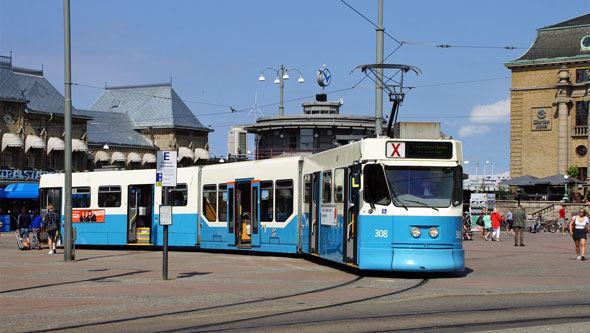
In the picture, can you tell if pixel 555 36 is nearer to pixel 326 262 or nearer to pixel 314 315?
pixel 326 262

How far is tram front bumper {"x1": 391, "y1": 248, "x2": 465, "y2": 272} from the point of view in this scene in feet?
56.3

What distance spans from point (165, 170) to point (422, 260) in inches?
216

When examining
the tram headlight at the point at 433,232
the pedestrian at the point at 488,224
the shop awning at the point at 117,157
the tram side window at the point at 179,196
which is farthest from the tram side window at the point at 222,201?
the shop awning at the point at 117,157

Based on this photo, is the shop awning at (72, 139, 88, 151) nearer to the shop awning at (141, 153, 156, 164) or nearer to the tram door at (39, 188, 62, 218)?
the shop awning at (141, 153, 156, 164)

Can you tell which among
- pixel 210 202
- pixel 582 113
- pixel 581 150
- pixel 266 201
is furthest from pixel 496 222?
pixel 581 150

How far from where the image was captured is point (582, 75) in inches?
3211

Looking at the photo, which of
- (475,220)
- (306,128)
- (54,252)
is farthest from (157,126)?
(54,252)

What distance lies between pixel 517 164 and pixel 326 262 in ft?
226

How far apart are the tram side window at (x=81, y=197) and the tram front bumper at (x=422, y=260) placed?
55.4 feet

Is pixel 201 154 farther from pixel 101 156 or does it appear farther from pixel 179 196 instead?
pixel 179 196

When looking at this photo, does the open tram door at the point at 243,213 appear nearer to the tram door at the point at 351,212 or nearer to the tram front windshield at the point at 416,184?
the tram door at the point at 351,212

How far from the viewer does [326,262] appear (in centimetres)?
2272

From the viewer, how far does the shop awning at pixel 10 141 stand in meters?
76.8

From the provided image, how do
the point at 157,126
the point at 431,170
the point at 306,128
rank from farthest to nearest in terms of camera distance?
the point at 157,126 < the point at 306,128 < the point at 431,170
